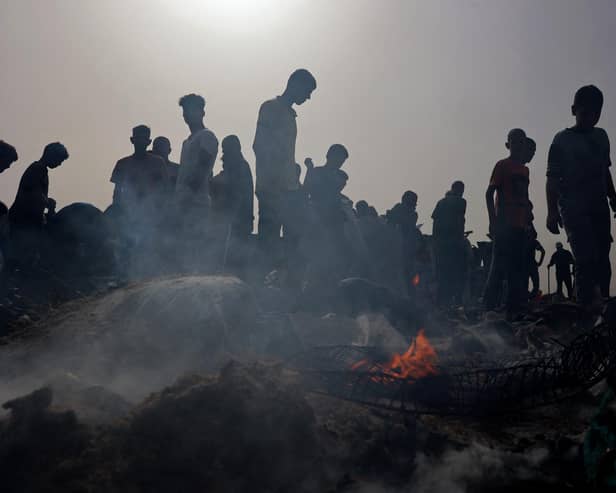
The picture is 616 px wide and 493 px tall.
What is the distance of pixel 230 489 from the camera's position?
2.14 m

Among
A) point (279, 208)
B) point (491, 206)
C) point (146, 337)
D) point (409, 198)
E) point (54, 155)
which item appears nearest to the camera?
point (146, 337)

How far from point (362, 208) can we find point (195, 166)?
603 cm

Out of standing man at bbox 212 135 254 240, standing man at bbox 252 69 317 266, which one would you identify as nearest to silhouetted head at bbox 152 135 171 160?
standing man at bbox 212 135 254 240

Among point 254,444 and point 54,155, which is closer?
point 254,444

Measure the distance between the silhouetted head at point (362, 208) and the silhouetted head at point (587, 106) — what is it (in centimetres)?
631

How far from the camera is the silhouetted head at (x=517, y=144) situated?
7.18m

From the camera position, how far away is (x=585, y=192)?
18.3ft

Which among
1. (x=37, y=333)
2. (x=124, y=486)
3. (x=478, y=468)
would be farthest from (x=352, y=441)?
(x=37, y=333)

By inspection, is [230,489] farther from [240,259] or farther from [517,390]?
[240,259]

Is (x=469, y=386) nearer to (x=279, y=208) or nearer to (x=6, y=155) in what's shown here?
(x=279, y=208)

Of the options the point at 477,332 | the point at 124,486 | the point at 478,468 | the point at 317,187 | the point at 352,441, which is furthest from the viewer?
the point at 317,187

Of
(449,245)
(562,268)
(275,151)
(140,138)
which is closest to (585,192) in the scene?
(275,151)

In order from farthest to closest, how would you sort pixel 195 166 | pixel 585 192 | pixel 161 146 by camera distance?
1. pixel 161 146
2. pixel 195 166
3. pixel 585 192

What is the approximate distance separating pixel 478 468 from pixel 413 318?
3.74 m
